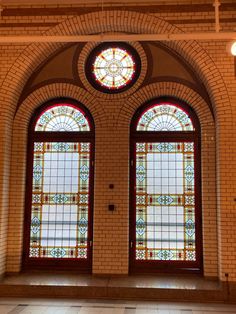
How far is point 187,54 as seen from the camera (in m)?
5.80

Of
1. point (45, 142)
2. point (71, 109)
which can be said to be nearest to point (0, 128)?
point (45, 142)

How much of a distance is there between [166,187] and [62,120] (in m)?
2.37

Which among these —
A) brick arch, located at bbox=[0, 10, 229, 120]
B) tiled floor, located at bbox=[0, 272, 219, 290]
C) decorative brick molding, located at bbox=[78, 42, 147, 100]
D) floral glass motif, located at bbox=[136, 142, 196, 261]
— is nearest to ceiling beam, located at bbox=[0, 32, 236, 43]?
brick arch, located at bbox=[0, 10, 229, 120]

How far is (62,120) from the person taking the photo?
645 cm

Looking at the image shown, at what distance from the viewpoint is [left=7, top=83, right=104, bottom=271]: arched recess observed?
19.8 ft

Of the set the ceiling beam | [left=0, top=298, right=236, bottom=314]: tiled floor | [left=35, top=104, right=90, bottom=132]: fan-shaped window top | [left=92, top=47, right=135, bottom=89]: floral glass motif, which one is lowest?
[left=0, top=298, right=236, bottom=314]: tiled floor

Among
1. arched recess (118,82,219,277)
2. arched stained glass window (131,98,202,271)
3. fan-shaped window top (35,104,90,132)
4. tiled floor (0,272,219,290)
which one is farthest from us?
fan-shaped window top (35,104,90,132)

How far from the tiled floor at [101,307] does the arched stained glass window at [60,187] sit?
0.98m

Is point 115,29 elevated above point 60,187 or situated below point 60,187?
above

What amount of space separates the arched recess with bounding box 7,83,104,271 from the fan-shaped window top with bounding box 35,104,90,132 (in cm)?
21

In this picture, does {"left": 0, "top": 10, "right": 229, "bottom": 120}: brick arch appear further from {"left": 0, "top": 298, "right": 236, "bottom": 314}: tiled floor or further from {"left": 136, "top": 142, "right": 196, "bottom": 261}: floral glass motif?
{"left": 0, "top": 298, "right": 236, "bottom": 314}: tiled floor

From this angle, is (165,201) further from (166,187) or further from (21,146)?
(21,146)

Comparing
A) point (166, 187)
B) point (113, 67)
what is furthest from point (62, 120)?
point (166, 187)

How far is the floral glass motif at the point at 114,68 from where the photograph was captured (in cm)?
632
